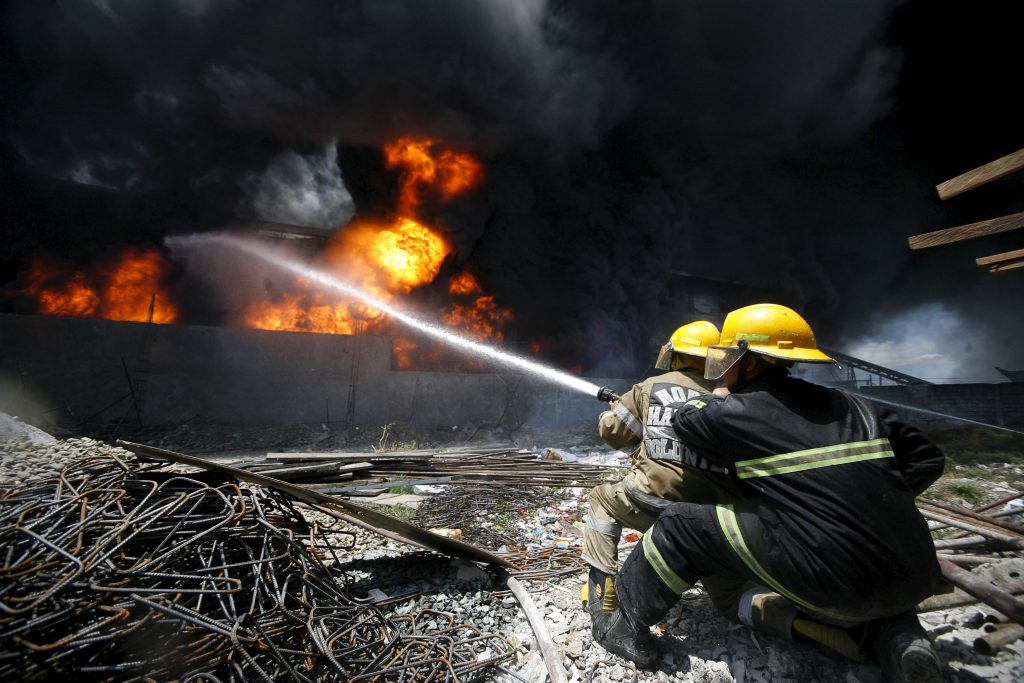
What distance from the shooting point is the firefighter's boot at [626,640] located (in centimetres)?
218

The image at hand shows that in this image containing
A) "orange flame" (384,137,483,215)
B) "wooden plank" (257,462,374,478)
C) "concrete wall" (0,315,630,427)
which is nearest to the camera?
"wooden plank" (257,462,374,478)

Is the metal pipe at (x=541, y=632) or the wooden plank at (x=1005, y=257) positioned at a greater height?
the wooden plank at (x=1005, y=257)

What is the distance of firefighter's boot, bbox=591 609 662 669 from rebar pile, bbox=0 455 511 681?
0.62m

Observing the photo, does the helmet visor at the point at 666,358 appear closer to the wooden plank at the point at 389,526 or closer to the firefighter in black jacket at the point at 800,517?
the firefighter in black jacket at the point at 800,517

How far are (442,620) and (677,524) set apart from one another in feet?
5.58

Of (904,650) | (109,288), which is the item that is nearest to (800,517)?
(904,650)

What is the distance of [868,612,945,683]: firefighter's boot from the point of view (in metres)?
1.63

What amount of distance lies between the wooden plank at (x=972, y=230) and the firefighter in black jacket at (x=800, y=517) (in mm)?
1774

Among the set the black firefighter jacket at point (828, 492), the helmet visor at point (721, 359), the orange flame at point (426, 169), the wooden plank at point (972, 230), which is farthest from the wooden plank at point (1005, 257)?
the orange flame at point (426, 169)

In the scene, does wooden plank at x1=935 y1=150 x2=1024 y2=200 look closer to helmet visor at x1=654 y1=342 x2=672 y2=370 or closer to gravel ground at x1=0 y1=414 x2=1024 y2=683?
helmet visor at x1=654 y1=342 x2=672 y2=370

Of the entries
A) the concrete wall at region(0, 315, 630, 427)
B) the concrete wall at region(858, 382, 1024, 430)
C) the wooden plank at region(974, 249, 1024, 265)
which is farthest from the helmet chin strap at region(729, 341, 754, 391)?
the concrete wall at region(858, 382, 1024, 430)

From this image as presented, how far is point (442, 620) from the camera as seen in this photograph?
258cm

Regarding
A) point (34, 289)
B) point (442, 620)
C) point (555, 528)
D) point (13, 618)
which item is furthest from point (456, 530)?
point (34, 289)

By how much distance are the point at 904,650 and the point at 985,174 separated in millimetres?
3149
